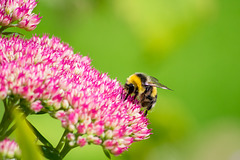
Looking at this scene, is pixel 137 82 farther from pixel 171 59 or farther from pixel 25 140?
pixel 171 59

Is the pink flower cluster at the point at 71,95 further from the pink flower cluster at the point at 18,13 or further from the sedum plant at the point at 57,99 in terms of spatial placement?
the pink flower cluster at the point at 18,13

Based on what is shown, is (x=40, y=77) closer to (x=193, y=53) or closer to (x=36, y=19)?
(x=36, y=19)

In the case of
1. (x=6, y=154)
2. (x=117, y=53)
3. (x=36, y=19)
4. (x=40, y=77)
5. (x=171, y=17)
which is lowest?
(x=6, y=154)

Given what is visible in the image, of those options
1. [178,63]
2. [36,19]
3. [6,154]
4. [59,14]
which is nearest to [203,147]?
[178,63]

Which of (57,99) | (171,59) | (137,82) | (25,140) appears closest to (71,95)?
(57,99)

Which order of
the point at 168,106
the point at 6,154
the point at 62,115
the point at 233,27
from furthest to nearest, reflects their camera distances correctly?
the point at 233,27
the point at 168,106
the point at 62,115
the point at 6,154

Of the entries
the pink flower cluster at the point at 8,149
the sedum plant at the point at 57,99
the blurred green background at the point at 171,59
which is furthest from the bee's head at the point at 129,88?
the pink flower cluster at the point at 8,149
